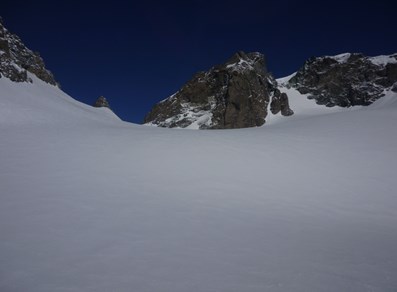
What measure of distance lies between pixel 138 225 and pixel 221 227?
170 cm

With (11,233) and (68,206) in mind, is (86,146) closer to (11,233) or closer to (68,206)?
(68,206)

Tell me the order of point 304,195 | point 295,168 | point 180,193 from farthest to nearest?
point 295,168
point 304,195
point 180,193

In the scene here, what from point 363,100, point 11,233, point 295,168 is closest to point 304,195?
point 295,168

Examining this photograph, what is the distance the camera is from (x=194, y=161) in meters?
10.8

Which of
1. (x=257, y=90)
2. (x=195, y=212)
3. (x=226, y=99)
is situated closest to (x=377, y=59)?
(x=257, y=90)

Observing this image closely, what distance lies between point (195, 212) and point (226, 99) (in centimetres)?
8546

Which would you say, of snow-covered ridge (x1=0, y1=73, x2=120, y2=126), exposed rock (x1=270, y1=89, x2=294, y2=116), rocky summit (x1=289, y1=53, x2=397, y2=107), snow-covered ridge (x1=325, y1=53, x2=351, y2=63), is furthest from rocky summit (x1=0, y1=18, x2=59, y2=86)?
snow-covered ridge (x1=325, y1=53, x2=351, y2=63)

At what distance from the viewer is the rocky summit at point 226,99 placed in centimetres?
8700

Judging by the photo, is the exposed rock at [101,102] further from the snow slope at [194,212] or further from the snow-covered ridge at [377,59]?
the snow-covered ridge at [377,59]

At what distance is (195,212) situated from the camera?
6.59 meters

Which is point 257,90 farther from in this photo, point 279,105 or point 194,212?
point 194,212

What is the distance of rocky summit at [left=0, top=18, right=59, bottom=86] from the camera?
26.7m

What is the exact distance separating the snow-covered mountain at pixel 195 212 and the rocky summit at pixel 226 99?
72.7 meters

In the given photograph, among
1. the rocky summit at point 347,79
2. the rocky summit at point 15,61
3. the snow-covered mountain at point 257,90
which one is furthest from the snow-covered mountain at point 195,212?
the rocky summit at point 347,79
